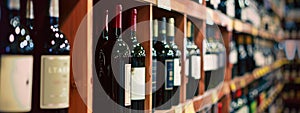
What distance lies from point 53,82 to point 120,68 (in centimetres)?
26

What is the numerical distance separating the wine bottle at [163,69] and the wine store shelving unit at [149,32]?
0.05 metres

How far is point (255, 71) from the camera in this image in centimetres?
305

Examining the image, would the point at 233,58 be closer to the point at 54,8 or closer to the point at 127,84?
the point at 127,84

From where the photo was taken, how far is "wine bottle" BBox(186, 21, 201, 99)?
1568 millimetres

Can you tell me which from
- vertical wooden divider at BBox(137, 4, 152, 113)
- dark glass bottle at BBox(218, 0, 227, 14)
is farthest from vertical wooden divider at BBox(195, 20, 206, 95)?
vertical wooden divider at BBox(137, 4, 152, 113)

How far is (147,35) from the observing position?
3.76 ft

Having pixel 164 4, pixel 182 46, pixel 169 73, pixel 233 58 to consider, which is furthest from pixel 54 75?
pixel 233 58

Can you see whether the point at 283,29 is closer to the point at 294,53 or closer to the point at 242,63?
the point at 294,53

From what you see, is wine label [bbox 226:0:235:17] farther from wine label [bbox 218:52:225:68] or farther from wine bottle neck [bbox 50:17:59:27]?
wine bottle neck [bbox 50:17:59:27]

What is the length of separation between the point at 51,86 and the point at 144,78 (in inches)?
14.9

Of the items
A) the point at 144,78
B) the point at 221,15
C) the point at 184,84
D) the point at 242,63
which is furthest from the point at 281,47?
the point at 144,78

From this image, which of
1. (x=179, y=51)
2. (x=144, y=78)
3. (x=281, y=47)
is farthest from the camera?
(x=281, y=47)

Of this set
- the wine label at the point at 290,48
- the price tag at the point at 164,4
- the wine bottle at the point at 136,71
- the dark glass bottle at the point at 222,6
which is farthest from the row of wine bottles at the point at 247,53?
the wine label at the point at 290,48

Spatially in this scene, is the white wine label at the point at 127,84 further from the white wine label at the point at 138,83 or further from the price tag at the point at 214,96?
the price tag at the point at 214,96
